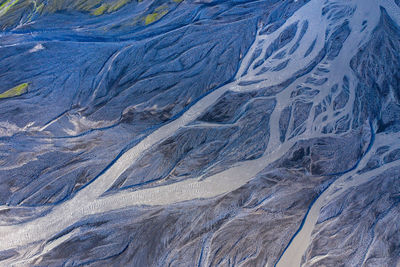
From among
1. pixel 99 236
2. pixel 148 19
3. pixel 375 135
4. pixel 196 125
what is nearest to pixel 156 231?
pixel 99 236

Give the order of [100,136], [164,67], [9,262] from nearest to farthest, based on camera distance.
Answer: [9,262]
[100,136]
[164,67]

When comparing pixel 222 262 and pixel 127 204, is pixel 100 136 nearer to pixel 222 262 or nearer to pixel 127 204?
pixel 127 204

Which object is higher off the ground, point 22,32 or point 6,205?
point 22,32

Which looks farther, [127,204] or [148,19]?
[148,19]

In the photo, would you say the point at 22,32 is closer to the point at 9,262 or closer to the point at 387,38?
the point at 9,262

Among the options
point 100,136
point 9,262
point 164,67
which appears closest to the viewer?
point 9,262

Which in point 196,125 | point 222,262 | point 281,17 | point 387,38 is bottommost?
point 222,262
